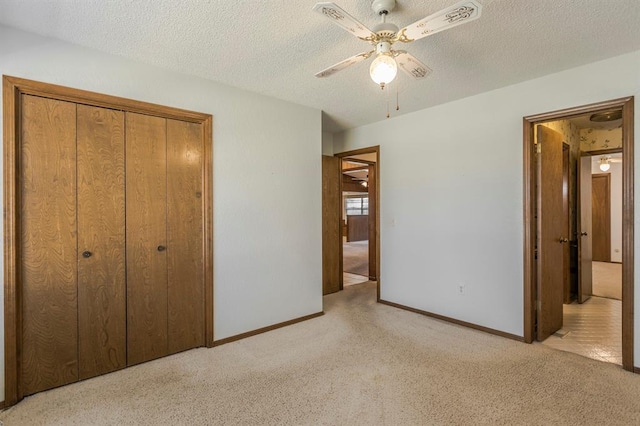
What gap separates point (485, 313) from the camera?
128 inches

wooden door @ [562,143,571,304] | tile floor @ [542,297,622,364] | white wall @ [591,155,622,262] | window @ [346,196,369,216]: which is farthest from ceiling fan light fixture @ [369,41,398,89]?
window @ [346,196,369,216]

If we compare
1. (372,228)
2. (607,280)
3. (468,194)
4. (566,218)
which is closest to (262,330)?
(468,194)

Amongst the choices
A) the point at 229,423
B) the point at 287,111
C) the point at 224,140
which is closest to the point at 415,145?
the point at 287,111

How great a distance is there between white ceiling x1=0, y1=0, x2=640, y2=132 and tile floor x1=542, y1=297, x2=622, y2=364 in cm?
243

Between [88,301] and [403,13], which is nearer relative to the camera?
[403,13]

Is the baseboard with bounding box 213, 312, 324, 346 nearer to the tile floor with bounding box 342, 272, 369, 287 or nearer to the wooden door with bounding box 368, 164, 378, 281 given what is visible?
the tile floor with bounding box 342, 272, 369, 287

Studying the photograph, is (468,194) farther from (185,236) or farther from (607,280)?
(607,280)

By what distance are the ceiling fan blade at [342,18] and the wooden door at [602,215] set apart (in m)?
7.63

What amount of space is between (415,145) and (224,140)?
221cm

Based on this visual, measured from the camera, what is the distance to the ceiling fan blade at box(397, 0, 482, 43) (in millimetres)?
1412

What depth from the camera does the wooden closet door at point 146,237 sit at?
252 centimetres

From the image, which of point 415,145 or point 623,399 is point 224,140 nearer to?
point 415,145

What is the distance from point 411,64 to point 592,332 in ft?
10.7

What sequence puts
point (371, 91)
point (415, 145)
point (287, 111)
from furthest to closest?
point (415, 145)
point (287, 111)
point (371, 91)
